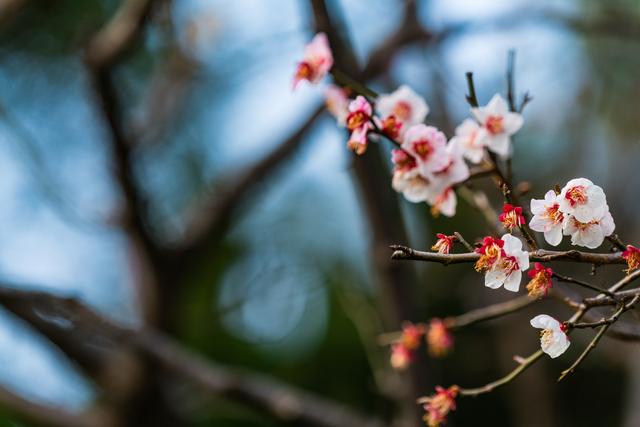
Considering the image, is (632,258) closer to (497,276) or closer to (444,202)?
(497,276)

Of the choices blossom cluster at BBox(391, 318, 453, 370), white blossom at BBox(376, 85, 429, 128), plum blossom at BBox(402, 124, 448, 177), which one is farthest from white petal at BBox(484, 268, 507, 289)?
blossom cluster at BBox(391, 318, 453, 370)

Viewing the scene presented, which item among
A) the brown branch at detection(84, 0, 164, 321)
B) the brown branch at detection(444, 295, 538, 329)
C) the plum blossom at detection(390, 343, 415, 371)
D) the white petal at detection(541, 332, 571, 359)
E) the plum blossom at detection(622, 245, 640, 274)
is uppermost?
the brown branch at detection(84, 0, 164, 321)

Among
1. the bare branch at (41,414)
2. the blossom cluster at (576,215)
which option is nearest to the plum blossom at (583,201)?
the blossom cluster at (576,215)

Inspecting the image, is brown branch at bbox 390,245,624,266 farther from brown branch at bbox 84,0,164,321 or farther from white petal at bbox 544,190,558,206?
brown branch at bbox 84,0,164,321

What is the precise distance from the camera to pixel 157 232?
2.43 meters

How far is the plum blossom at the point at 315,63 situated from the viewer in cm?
94

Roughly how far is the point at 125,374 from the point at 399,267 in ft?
3.73

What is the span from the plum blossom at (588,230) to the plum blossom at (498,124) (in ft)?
0.85

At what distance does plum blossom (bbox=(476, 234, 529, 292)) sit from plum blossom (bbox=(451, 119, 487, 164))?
0.93ft

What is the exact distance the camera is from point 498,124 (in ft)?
2.94

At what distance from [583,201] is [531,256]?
80 mm

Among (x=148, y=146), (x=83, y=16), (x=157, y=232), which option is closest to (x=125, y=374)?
(x=157, y=232)

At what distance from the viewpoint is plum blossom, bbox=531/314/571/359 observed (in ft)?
2.11

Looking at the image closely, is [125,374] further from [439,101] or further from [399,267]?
[439,101]
